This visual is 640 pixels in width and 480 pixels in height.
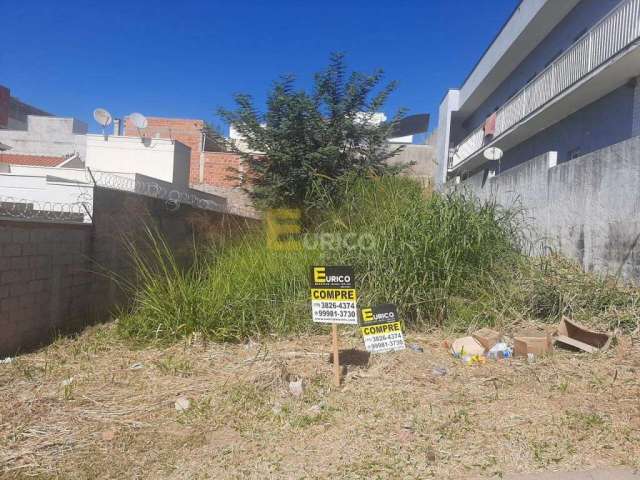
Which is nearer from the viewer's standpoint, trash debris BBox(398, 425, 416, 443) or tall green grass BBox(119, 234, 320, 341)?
trash debris BBox(398, 425, 416, 443)

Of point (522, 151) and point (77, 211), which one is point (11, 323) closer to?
point (77, 211)

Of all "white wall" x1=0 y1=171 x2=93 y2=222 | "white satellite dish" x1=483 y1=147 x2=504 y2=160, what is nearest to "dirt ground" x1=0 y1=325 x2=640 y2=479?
"white wall" x1=0 y1=171 x2=93 y2=222

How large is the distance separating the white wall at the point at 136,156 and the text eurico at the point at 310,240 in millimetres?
10993

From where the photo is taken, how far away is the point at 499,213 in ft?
24.4

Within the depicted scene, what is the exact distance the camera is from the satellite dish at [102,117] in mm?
18469

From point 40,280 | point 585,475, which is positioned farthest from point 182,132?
point 585,475

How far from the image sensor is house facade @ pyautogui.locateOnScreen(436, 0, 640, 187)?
11.6 m

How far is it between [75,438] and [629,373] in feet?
14.3

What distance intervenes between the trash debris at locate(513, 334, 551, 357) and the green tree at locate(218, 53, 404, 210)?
619cm

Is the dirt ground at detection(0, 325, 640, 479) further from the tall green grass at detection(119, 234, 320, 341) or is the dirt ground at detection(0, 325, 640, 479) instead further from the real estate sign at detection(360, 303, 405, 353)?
the tall green grass at detection(119, 234, 320, 341)

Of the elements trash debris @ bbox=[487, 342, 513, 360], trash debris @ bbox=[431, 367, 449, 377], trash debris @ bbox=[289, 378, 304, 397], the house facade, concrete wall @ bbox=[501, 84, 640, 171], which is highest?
the house facade

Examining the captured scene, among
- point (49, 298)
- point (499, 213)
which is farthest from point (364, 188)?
point (49, 298)

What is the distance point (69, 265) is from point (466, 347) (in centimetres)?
442

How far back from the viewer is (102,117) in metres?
18.6
